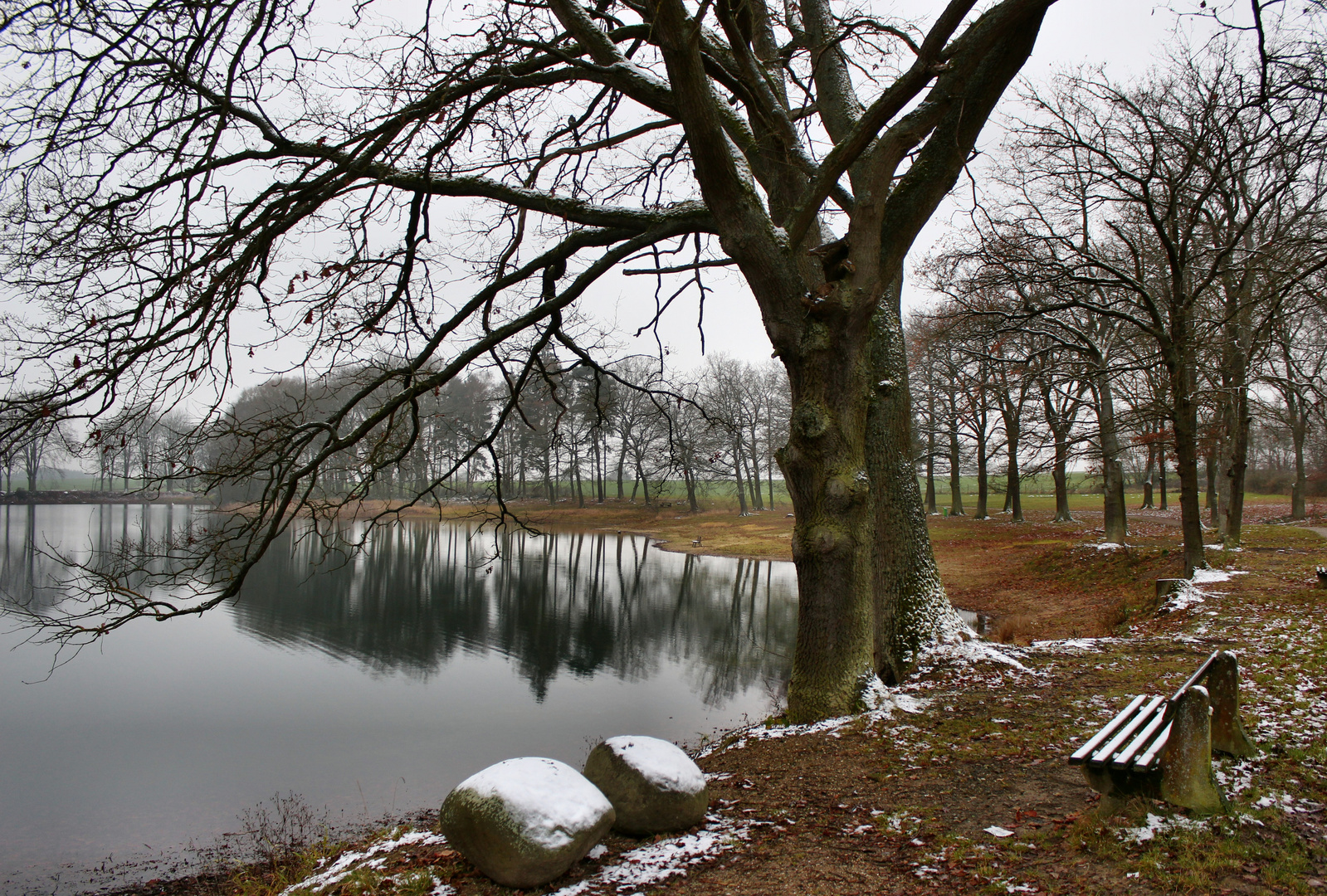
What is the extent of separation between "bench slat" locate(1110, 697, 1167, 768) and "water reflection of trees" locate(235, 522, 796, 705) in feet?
27.1

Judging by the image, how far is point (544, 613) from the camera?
19.2 metres

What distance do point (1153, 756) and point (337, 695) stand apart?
12.4 m

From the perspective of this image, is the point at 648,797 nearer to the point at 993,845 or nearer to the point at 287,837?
the point at 993,845

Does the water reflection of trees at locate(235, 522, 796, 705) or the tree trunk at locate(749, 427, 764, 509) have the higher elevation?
the tree trunk at locate(749, 427, 764, 509)

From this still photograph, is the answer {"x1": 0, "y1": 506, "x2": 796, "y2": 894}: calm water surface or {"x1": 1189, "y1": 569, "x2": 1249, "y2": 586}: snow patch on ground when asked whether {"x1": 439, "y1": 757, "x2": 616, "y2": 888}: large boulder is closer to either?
{"x1": 0, "y1": 506, "x2": 796, "y2": 894}: calm water surface

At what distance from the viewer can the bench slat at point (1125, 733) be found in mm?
3400

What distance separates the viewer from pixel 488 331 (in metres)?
6.82

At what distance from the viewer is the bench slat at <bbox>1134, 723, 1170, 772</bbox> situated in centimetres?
336

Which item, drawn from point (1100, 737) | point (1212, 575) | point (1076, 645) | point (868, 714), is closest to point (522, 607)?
point (1076, 645)

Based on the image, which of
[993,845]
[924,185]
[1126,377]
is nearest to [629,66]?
[924,185]

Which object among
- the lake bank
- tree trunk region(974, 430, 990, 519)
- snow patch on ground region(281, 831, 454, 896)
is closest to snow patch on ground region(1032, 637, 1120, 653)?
the lake bank

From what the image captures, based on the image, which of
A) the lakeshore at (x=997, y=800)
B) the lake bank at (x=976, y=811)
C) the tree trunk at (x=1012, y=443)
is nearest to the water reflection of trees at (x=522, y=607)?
the lakeshore at (x=997, y=800)

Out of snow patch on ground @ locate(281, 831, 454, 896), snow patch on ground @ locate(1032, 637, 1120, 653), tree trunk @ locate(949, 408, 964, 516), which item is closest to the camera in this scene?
snow patch on ground @ locate(281, 831, 454, 896)

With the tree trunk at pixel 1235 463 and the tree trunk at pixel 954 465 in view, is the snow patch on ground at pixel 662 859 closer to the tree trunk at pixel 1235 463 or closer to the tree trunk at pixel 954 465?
the tree trunk at pixel 1235 463
